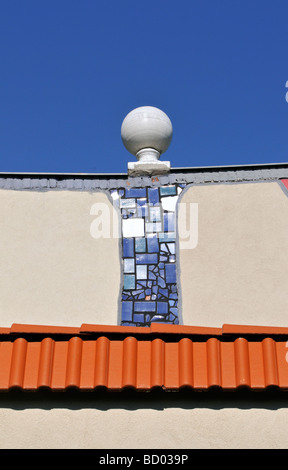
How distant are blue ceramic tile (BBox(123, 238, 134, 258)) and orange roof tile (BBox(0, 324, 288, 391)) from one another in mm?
4385

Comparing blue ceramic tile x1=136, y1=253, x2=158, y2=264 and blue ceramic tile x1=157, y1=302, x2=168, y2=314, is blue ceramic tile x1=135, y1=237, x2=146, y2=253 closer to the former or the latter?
blue ceramic tile x1=136, y1=253, x2=158, y2=264

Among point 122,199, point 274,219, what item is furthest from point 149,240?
point 274,219

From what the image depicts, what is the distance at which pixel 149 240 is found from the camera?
929 cm

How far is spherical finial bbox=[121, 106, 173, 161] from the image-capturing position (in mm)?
10195

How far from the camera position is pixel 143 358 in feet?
15.4

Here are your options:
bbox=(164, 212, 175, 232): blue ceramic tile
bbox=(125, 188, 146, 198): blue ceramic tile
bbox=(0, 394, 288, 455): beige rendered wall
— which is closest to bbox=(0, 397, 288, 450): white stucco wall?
bbox=(0, 394, 288, 455): beige rendered wall

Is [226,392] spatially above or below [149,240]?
below

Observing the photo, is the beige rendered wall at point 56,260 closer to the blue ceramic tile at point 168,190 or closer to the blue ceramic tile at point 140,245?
the blue ceramic tile at point 140,245

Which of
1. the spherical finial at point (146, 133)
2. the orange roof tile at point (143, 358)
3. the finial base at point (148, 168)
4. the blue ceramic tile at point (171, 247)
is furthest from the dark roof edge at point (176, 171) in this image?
the orange roof tile at point (143, 358)

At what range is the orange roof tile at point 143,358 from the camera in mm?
4586

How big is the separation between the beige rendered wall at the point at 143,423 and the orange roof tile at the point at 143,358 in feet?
0.70
